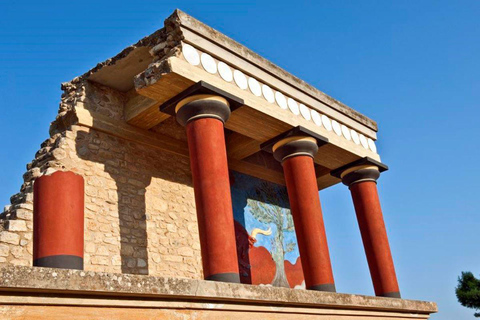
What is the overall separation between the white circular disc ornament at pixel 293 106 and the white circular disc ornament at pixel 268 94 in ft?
1.47

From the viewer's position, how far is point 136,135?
827 cm

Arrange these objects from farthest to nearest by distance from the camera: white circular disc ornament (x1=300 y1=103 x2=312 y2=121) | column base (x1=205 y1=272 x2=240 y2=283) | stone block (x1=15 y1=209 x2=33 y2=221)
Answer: white circular disc ornament (x1=300 y1=103 x2=312 y2=121) < stone block (x1=15 y1=209 x2=33 y2=221) < column base (x1=205 y1=272 x2=240 y2=283)

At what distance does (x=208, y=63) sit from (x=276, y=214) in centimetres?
477

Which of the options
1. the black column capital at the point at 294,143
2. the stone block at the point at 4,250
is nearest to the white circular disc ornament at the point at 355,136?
the black column capital at the point at 294,143

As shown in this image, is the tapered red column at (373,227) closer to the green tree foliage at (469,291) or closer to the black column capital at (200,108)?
the black column capital at (200,108)

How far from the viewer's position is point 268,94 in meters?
8.02

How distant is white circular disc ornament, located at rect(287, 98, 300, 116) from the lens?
8445 millimetres

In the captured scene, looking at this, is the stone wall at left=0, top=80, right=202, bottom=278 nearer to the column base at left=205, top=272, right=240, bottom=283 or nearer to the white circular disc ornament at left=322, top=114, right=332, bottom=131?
the column base at left=205, top=272, right=240, bottom=283

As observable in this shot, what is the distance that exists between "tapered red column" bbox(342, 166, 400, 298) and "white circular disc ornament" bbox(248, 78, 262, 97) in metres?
3.39

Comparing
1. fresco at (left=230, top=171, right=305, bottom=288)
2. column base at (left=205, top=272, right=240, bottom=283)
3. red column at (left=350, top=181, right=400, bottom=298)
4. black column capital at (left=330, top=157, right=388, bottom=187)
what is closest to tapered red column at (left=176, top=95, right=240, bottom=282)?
column base at (left=205, top=272, right=240, bottom=283)

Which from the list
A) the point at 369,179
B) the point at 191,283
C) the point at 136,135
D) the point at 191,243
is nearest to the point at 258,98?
the point at 136,135

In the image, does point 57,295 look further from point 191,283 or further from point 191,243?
point 191,243

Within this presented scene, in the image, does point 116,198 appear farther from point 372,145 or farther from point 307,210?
point 372,145

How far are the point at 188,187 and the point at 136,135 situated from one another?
4.53 ft
